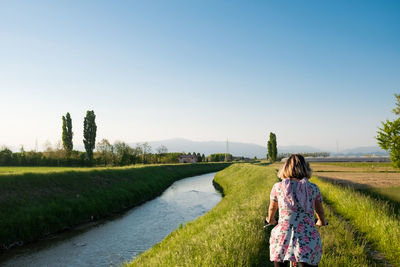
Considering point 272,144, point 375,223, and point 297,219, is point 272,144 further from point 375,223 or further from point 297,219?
point 297,219

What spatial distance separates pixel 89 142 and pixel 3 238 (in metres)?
50.7

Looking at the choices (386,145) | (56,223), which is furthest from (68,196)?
A: (386,145)

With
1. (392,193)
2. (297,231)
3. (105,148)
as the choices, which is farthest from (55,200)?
(105,148)

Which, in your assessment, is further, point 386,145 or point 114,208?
point 386,145

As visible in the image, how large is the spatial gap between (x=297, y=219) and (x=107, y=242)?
568 inches

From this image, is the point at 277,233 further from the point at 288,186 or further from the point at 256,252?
the point at 256,252

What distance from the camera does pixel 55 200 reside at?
770 inches

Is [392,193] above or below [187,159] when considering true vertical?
below

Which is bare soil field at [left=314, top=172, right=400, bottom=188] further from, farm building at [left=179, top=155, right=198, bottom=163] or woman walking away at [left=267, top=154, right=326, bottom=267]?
farm building at [left=179, top=155, right=198, bottom=163]

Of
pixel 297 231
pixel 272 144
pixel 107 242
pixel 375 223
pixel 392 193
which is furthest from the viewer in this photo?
pixel 272 144

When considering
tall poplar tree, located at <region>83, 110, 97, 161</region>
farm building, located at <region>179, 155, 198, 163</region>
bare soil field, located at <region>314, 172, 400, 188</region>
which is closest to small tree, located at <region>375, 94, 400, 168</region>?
bare soil field, located at <region>314, 172, 400, 188</region>

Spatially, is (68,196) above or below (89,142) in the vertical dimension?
below

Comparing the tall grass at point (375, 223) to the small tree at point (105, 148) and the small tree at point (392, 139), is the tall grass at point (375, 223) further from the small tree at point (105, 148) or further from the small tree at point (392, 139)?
the small tree at point (105, 148)

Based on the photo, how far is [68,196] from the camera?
69.3 feet
